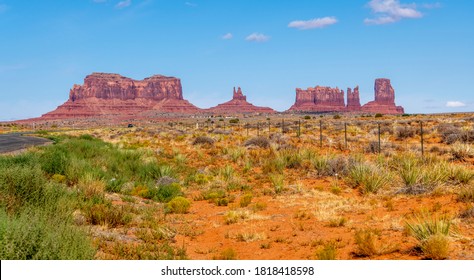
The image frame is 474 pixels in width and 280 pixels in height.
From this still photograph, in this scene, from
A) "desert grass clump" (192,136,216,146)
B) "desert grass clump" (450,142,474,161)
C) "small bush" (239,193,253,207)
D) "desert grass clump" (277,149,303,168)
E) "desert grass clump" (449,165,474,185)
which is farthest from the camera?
"desert grass clump" (192,136,216,146)

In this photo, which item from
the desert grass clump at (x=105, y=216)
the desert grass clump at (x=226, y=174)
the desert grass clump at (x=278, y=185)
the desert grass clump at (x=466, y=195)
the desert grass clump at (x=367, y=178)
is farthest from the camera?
the desert grass clump at (x=226, y=174)

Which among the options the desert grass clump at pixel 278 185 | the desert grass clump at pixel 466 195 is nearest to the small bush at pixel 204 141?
the desert grass clump at pixel 278 185

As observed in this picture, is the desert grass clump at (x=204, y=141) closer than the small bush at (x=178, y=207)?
No

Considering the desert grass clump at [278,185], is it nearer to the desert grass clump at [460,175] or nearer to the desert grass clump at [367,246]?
the desert grass clump at [460,175]

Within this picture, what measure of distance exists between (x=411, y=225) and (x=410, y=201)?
4.42 metres

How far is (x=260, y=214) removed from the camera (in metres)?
12.6

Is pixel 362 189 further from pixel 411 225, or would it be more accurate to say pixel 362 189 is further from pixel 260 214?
pixel 411 225

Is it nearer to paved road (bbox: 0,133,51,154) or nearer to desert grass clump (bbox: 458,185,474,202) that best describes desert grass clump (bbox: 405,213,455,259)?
desert grass clump (bbox: 458,185,474,202)

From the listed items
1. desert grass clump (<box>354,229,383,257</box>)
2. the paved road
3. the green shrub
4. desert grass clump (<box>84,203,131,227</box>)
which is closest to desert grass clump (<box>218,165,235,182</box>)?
desert grass clump (<box>84,203,131,227</box>)

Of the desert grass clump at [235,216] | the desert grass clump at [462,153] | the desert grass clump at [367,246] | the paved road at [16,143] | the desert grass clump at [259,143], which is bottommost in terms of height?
the desert grass clump at [235,216]

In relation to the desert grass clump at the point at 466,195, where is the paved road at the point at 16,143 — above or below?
above

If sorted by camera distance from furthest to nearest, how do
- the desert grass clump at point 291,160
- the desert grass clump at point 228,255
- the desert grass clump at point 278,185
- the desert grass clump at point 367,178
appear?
1. the desert grass clump at point 291,160
2. the desert grass clump at point 278,185
3. the desert grass clump at point 367,178
4. the desert grass clump at point 228,255

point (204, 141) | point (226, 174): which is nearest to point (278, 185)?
point (226, 174)
